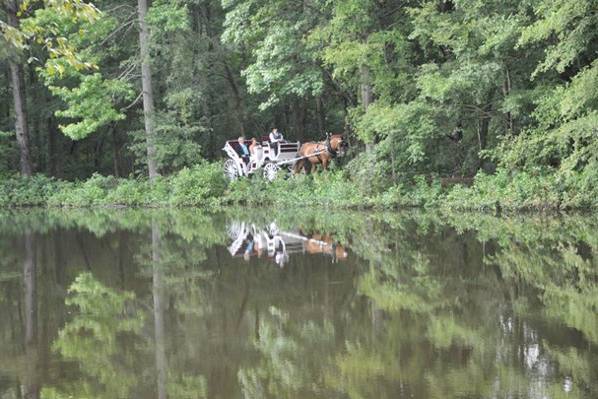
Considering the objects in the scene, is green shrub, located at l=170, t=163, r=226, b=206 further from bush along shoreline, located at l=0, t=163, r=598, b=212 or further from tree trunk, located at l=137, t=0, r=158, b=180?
tree trunk, located at l=137, t=0, r=158, b=180

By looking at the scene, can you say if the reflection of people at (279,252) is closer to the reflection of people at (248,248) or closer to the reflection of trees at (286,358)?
the reflection of people at (248,248)

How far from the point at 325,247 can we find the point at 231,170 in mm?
17618

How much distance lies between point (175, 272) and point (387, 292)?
11.6ft

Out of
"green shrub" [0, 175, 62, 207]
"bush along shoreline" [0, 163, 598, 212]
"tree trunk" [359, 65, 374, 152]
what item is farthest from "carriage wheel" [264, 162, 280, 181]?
"green shrub" [0, 175, 62, 207]

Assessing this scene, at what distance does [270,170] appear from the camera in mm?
28609

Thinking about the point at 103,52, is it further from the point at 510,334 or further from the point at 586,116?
the point at 510,334

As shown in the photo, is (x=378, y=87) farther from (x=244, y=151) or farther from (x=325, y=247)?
(x=325, y=247)

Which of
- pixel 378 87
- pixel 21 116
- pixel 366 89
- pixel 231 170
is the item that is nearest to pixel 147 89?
pixel 231 170

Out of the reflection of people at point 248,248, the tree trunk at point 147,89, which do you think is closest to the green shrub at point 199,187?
the tree trunk at point 147,89

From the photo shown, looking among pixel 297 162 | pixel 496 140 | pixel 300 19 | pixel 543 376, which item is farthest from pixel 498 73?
pixel 543 376

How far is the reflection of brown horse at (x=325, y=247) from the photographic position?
40.7ft

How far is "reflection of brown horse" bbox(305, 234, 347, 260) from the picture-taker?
488 inches

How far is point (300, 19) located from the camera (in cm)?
2658

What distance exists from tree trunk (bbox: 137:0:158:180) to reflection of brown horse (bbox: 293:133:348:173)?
5955 mm
